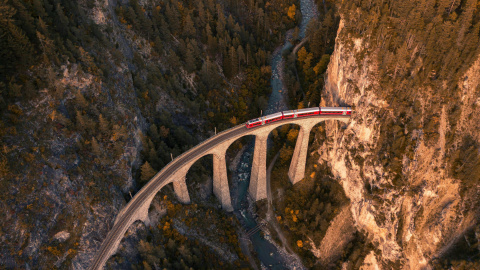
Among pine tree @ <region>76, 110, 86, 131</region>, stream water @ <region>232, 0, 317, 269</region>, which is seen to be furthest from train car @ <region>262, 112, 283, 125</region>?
pine tree @ <region>76, 110, 86, 131</region>

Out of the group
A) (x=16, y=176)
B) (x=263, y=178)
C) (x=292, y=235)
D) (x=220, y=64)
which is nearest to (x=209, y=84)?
(x=220, y=64)

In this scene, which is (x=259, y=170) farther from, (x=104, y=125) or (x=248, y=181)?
(x=104, y=125)

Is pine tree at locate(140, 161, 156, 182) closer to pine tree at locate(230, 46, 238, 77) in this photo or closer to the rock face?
the rock face

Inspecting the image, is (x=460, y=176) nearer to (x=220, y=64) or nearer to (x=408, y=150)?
(x=408, y=150)

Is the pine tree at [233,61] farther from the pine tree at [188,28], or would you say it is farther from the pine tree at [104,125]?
the pine tree at [104,125]

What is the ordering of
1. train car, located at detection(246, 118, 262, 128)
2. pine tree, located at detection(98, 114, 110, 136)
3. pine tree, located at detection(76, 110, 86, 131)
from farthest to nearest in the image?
train car, located at detection(246, 118, 262, 128)
pine tree, located at detection(98, 114, 110, 136)
pine tree, located at detection(76, 110, 86, 131)
